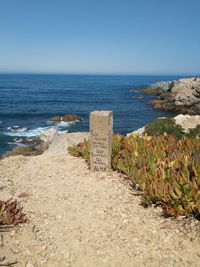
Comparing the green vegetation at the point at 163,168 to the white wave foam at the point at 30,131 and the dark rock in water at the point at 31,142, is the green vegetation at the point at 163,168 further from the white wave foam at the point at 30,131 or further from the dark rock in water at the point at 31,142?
the white wave foam at the point at 30,131

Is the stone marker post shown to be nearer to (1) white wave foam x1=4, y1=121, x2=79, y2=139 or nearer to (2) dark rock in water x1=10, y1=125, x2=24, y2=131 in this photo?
(1) white wave foam x1=4, y1=121, x2=79, y2=139

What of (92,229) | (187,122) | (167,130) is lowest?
(92,229)

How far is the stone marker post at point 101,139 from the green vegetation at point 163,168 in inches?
14.1

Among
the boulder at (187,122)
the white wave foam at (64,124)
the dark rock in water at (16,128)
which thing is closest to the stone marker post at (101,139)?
the boulder at (187,122)

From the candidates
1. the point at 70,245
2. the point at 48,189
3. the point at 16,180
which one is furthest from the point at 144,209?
the point at 16,180

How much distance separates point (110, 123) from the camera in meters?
8.67

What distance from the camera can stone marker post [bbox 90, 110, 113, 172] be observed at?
8.63m

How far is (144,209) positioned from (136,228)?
79 centimetres

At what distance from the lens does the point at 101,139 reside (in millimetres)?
8789

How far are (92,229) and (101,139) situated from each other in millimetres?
3156

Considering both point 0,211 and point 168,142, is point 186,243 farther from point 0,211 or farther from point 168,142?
point 168,142

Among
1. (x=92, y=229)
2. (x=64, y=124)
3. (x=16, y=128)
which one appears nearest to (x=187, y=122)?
(x=92, y=229)

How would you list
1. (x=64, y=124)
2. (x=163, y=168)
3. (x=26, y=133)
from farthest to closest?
(x=64, y=124) < (x=26, y=133) < (x=163, y=168)

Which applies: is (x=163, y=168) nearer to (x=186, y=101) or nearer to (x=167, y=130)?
(x=167, y=130)
